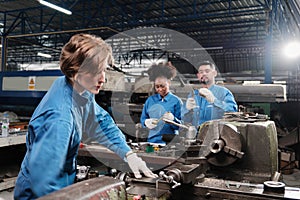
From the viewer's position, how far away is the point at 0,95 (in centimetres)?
290

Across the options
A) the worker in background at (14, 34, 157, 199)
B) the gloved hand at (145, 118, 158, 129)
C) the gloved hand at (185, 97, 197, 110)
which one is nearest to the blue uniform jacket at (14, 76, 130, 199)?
the worker in background at (14, 34, 157, 199)

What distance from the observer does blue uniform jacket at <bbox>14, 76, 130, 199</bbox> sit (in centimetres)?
66

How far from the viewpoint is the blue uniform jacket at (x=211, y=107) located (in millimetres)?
1895

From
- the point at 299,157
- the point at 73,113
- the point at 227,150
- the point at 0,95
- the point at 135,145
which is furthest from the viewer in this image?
the point at 299,157

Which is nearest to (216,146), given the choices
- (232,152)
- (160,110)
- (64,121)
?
(232,152)

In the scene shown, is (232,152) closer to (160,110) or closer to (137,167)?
(137,167)

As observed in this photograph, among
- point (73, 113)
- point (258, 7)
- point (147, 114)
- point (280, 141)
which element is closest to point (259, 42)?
point (258, 7)

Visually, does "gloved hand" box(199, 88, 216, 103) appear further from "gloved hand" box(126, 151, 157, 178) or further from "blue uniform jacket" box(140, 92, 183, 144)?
"gloved hand" box(126, 151, 157, 178)

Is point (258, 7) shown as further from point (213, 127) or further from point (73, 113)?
point (73, 113)

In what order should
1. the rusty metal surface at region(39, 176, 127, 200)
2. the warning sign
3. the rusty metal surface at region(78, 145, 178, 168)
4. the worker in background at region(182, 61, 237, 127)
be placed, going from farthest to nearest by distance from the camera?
the warning sign
the worker in background at region(182, 61, 237, 127)
the rusty metal surface at region(78, 145, 178, 168)
the rusty metal surface at region(39, 176, 127, 200)

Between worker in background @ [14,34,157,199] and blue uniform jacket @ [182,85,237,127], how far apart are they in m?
1.07

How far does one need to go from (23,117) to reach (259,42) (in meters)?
6.37

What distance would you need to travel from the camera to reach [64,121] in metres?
0.70

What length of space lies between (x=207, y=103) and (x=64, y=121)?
144cm
